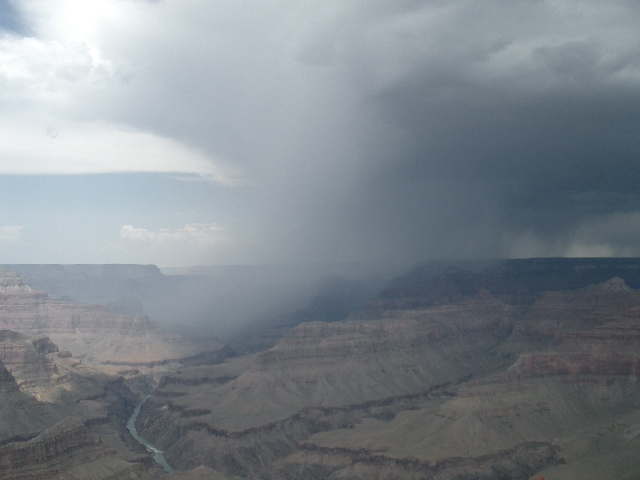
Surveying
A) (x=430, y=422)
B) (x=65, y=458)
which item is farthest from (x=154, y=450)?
(x=430, y=422)

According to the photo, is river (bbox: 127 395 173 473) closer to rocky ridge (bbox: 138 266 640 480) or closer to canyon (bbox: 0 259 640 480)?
canyon (bbox: 0 259 640 480)

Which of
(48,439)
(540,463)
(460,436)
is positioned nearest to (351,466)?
(460,436)

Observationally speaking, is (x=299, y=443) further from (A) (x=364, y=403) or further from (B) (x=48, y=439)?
(B) (x=48, y=439)

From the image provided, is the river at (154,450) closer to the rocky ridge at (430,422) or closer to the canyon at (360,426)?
the canyon at (360,426)

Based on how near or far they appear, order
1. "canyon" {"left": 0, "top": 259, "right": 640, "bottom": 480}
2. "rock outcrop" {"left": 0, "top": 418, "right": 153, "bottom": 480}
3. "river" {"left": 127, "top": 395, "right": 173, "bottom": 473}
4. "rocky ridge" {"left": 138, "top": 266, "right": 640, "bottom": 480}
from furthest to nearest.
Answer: "river" {"left": 127, "top": 395, "right": 173, "bottom": 473}, "rocky ridge" {"left": 138, "top": 266, "right": 640, "bottom": 480}, "canyon" {"left": 0, "top": 259, "right": 640, "bottom": 480}, "rock outcrop" {"left": 0, "top": 418, "right": 153, "bottom": 480}

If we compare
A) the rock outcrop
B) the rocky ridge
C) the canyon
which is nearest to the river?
the canyon

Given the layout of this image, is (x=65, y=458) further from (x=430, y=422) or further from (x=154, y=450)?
(x=430, y=422)

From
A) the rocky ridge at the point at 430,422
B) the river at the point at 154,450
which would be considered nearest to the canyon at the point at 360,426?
the rocky ridge at the point at 430,422

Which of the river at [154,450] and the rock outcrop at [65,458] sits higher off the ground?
the rock outcrop at [65,458]

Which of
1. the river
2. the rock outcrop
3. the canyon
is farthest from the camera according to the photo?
the river

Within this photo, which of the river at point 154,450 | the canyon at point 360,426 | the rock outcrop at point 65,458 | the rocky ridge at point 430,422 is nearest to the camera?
the rock outcrop at point 65,458

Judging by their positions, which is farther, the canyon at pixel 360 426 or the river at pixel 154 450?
the river at pixel 154 450
